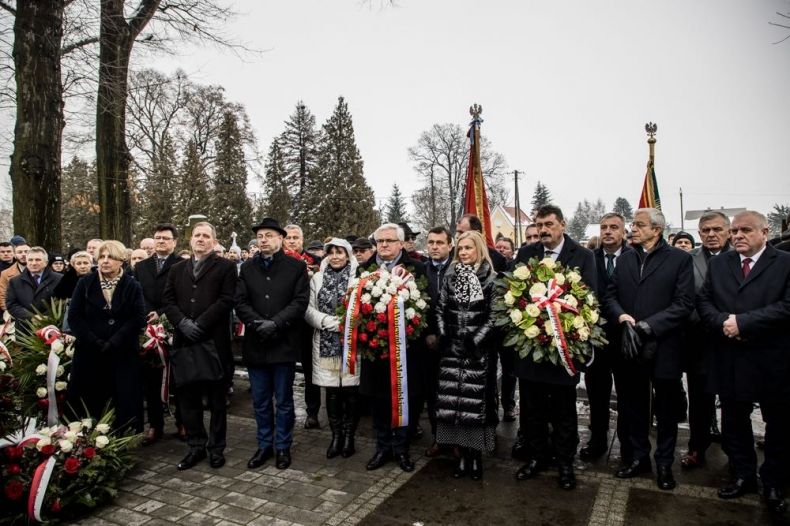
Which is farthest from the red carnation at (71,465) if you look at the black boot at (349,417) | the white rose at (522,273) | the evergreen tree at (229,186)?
the evergreen tree at (229,186)

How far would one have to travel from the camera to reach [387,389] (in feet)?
16.1

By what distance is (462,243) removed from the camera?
4770 mm

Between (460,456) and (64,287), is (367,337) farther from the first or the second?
(64,287)

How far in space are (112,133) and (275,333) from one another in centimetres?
903

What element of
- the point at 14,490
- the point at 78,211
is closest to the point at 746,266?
the point at 14,490

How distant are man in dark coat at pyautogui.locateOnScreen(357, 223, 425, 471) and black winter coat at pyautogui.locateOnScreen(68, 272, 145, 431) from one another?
2389 mm

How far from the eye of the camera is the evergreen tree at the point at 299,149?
39.1 metres

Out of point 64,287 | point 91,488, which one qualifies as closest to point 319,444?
point 91,488

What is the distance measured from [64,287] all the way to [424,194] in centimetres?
4846

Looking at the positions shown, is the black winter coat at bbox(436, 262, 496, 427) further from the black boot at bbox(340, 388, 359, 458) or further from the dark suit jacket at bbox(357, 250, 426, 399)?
the black boot at bbox(340, 388, 359, 458)

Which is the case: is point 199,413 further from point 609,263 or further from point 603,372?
point 609,263

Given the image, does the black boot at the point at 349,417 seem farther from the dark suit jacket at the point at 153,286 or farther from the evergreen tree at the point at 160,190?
the evergreen tree at the point at 160,190

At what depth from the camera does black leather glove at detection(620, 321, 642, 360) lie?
14.2 feet

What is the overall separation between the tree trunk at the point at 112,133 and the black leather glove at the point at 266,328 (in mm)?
8156
